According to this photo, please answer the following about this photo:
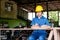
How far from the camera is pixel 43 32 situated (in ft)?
17.8

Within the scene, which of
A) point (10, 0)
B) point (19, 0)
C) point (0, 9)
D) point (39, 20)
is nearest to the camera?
point (39, 20)

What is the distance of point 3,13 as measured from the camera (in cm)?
1373

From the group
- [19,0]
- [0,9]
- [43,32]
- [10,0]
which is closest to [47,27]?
[43,32]

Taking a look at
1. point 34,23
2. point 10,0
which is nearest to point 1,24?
point 10,0

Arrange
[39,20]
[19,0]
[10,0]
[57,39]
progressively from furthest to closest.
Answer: [19,0]
[10,0]
[39,20]
[57,39]

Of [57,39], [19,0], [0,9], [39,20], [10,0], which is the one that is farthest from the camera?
[19,0]

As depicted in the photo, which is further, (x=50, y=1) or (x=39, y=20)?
(x=50, y=1)

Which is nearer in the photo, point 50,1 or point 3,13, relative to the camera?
point 3,13

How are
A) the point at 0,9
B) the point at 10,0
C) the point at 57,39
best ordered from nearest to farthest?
the point at 57,39, the point at 0,9, the point at 10,0

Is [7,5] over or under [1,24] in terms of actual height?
over

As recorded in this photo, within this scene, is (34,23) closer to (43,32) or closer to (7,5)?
(43,32)

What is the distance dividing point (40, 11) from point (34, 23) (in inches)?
13.8

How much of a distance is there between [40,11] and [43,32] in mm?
515

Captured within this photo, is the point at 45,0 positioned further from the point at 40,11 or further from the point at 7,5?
the point at 40,11
